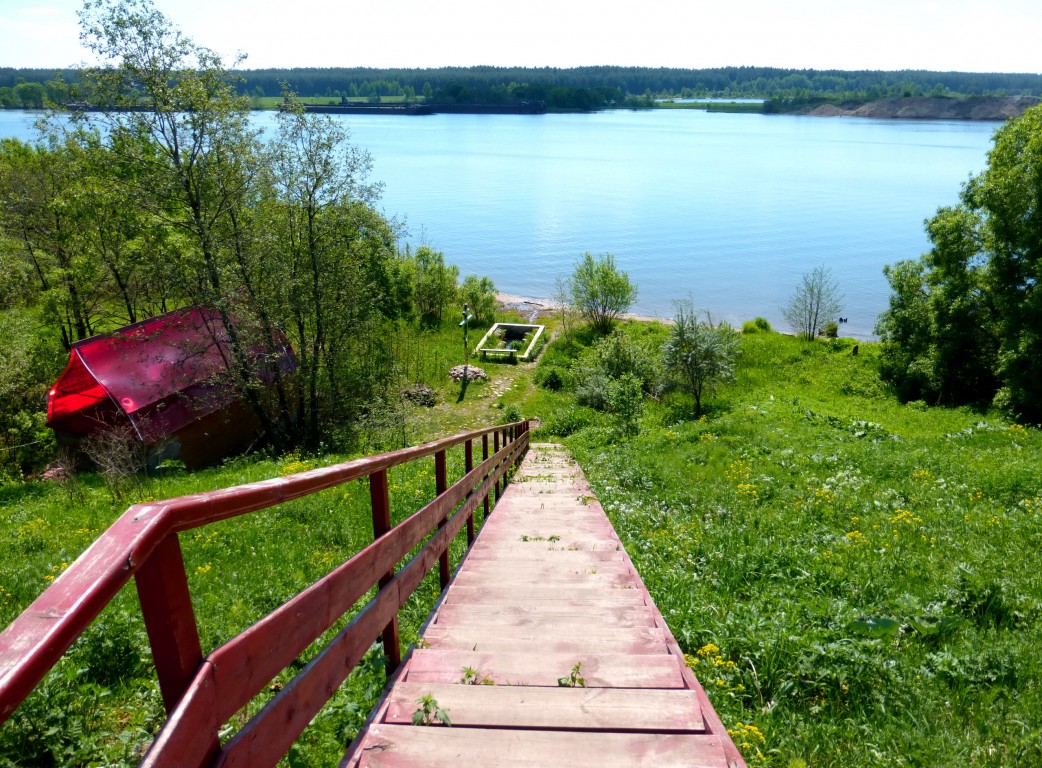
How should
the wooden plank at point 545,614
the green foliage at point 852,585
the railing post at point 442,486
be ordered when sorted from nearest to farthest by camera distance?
the green foliage at point 852,585
the wooden plank at point 545,614
the railing post at point 442,486

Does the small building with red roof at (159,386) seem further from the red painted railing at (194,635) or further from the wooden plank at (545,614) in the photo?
the red painted railing at (194,635)

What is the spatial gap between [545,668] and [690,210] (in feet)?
292

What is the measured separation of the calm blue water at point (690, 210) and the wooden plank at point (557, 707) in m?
30.4

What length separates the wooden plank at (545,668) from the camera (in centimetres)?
339

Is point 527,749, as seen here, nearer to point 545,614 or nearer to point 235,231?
point 545,614

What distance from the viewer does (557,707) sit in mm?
3021

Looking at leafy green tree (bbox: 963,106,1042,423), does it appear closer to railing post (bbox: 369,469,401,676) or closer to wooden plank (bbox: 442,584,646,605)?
wooden plank (bbox: 442,584,646,605)

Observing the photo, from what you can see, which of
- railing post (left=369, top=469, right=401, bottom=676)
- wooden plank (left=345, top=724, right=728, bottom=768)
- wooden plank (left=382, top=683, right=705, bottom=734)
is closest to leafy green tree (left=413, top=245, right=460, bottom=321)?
railing post (left=369, top=469, right=401, bottom=676)

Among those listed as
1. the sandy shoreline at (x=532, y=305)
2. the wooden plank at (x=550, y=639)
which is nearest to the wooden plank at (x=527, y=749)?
the wooden plank at (x=550, y=639)

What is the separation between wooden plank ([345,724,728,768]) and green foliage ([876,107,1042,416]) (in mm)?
24918

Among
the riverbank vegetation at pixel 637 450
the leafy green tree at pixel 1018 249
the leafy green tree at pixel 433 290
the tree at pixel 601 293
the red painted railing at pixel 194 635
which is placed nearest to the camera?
the red painted railing at pixel 194 635

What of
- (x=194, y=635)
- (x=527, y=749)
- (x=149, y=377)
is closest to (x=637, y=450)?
(x=527, y=749)

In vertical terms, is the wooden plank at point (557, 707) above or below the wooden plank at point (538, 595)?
above

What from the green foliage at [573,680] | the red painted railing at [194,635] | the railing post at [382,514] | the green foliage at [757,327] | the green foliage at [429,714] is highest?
the red painted railing at [194,635]
